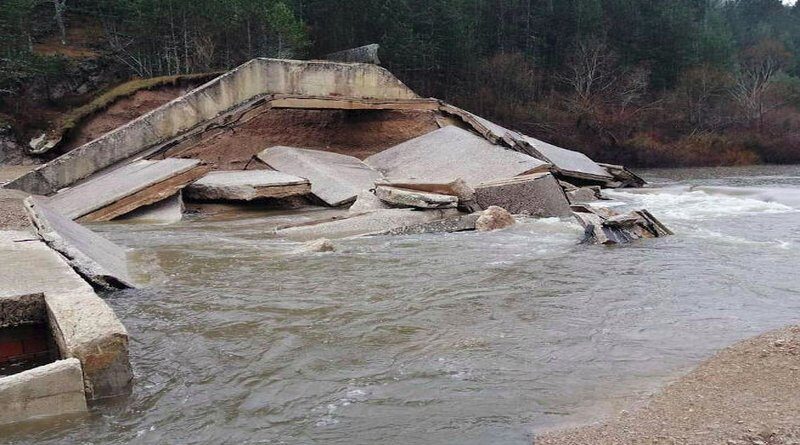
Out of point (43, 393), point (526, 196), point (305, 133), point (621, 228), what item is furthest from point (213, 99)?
point (43, 393)

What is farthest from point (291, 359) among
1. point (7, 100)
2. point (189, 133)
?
point (7, 100)

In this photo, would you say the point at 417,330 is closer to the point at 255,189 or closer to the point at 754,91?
the point at 255,189

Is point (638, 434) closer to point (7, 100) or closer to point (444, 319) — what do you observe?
point (444, 319)

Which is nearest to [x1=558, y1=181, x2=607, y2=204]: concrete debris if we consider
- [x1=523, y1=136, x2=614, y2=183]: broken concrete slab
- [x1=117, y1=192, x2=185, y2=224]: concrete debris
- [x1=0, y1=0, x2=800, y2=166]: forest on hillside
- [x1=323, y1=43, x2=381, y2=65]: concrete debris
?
[x1=523, y1=136, x2=614, y2=183]: broken concrete slab

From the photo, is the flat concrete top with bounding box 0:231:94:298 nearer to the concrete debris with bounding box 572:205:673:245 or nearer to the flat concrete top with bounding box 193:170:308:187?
the flat concrete top with bounding box 193:170:308:187

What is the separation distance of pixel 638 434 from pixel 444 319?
211cm

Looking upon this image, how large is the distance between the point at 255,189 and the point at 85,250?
4428 millimetres

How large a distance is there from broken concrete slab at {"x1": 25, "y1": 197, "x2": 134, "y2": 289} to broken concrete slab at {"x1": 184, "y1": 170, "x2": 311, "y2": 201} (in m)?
2.92

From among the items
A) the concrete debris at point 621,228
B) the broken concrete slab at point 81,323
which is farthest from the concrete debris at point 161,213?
the concrete debris at point 621,228

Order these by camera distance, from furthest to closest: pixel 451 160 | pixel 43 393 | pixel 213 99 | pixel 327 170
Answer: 1. pixel 213 99
2. pixel 451 160
3. pixel 327 170
4. pixel 43 393

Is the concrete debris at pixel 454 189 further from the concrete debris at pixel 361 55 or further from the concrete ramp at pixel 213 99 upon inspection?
the concrete debris at pixel 361 55

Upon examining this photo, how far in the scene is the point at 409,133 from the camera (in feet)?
49.6

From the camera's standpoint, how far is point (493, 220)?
8859 millimetres

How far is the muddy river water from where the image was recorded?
3377 mm
